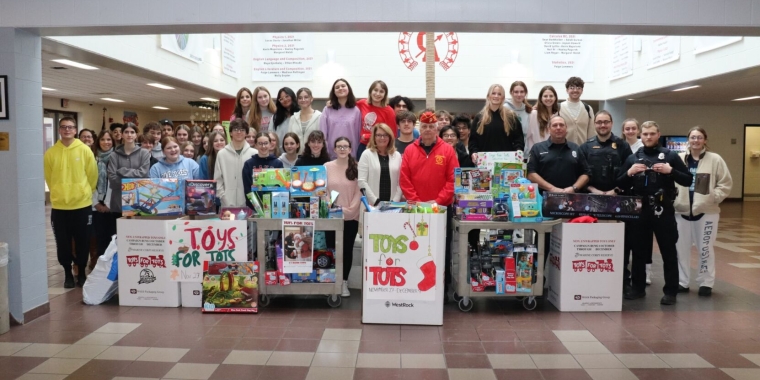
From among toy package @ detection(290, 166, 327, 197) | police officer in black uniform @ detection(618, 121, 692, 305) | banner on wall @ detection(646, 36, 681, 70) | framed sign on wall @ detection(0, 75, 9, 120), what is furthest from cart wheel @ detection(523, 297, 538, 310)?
banner on wall @ detection(646, 36, 681, 70)

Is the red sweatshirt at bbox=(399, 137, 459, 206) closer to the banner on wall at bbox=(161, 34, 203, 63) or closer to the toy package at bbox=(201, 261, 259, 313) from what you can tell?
the toy package at bbox=(201, 261, 259, 313)

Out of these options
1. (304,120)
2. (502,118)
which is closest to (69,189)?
(304,120)

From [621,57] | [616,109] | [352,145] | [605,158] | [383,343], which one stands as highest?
[621,57]

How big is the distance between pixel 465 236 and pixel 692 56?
6.99 meters

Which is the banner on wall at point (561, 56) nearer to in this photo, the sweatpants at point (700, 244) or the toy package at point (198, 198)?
the sweatpants at point (700, 244)

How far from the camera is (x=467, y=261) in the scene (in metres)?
4.94

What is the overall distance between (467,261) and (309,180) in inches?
59.1

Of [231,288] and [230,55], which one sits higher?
[230,55]

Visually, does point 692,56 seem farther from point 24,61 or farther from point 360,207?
point 24,61

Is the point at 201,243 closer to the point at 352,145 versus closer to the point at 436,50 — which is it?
the point at 352,145

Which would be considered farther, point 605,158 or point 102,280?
point 605,158

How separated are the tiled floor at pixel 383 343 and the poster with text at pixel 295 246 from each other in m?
0.40

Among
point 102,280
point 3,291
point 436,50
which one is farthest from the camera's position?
point 436,50

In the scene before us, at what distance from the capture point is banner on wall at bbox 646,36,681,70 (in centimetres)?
1008
